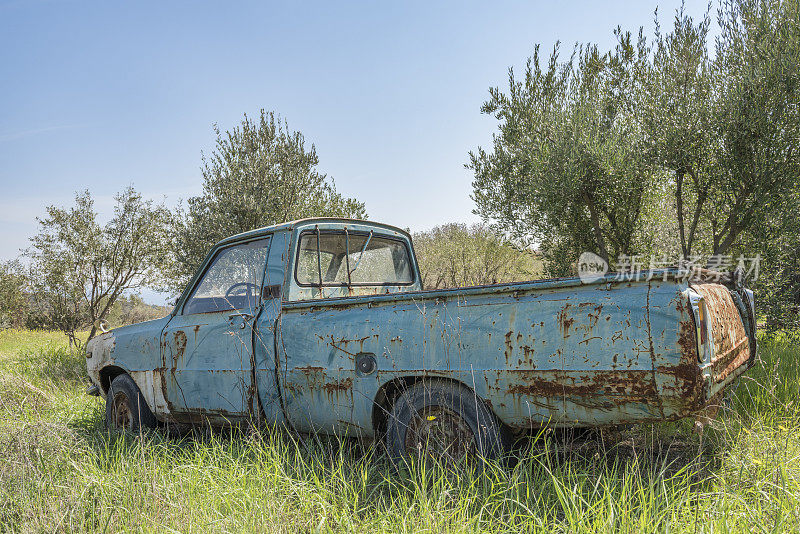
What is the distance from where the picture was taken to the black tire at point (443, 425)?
9.14ft

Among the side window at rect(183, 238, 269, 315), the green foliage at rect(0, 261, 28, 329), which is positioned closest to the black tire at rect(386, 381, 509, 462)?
the side window at rect(183, 238, 269, 315)

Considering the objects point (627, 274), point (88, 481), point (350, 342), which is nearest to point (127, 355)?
point (88, 481)

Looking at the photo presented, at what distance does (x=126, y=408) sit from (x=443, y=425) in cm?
344

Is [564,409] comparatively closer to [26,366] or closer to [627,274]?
[627,274]

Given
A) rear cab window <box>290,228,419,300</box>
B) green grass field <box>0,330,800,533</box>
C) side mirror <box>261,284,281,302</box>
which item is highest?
rear cab window <box>290,228,419,300</box>

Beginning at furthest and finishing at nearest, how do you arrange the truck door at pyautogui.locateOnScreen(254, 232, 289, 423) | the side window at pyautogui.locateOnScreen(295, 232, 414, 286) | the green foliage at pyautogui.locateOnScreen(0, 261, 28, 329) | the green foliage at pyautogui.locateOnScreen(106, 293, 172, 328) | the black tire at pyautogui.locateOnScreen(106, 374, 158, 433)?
the green foliage at pyautogui.locateOnScreen(106, 293, 172, 328)
the green foliage at pyautogui.locateOnScreen(0, 261, 28, 329)
the black tire at pyautogui.locateOnScreen(106, 374, 158, 433)
the side window at pyautogui.locateOnScreen(295, 232, 414, 286)
the truck door at pyautogui.locateOnScreen(254, 232, 289, 423)

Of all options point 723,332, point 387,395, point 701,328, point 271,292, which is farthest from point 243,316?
point 723,332

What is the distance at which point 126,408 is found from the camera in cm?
481

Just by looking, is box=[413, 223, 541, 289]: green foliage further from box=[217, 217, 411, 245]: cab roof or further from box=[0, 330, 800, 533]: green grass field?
box=[0, 330, 800, 533]: green grass field

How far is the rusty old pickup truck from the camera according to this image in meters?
2.40

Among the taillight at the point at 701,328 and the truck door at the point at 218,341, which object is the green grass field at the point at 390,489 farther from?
the taillight at the point at 701,328

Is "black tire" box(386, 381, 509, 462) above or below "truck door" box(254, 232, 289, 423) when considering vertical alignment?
below

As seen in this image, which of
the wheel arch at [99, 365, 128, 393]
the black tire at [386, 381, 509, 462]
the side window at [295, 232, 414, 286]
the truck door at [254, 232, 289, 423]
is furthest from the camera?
the wheel arch at [99, 365, 128, 393]

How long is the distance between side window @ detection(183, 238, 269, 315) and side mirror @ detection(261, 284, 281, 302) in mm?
89
